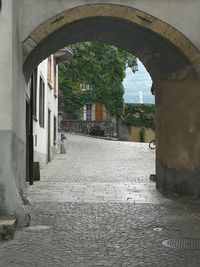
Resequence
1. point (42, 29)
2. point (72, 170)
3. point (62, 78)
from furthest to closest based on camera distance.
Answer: point (62, 78), point (72, 170), point (42, 29)

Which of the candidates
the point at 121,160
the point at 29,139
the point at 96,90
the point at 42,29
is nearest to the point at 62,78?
the point at 96,90

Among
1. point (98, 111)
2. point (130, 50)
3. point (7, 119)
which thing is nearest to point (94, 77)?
point (98, 111)

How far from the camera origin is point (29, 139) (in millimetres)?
14289

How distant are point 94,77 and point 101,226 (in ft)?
115

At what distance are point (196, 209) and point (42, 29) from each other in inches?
186

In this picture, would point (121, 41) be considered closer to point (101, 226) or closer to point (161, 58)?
point (161, 58)

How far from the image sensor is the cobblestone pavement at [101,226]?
260 inches

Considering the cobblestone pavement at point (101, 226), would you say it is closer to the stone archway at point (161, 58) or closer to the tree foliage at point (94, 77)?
the stone archway at point (161, 58)

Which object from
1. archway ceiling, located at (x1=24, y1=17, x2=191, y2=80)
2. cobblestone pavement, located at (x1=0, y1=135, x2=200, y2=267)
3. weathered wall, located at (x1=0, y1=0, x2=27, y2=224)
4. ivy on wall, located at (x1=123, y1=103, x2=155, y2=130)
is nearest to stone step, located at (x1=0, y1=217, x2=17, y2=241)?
cobblestone pavement, located at (x1=0, y1=135, x2=200, y2=267)

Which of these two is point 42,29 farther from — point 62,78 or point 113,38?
point 62,78

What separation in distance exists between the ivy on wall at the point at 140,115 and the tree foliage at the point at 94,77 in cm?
211

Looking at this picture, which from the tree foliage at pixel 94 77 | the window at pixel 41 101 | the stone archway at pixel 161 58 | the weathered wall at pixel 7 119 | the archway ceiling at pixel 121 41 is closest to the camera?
the weathered wall at pixel 7 119

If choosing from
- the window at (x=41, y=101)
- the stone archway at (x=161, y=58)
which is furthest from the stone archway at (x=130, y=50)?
the window at (x=41, y=101)

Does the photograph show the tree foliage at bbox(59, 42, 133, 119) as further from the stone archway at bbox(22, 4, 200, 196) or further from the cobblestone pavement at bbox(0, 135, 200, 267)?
the stone archway at bbox(22, 4, 200, 196)
